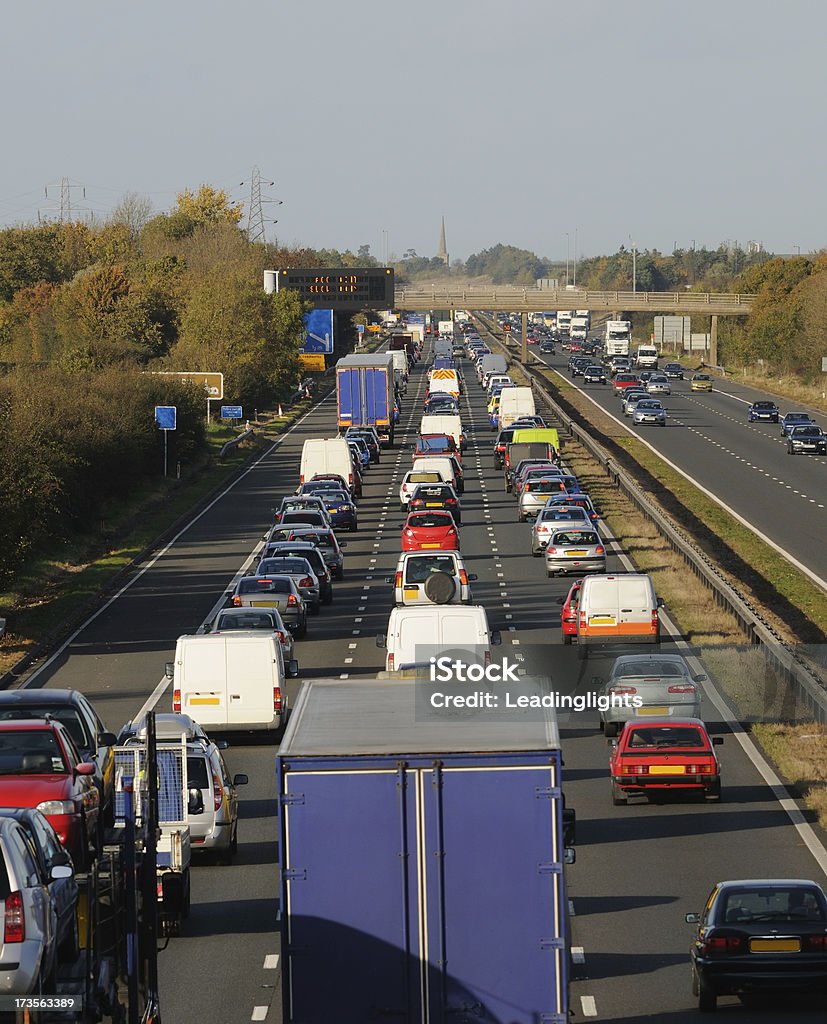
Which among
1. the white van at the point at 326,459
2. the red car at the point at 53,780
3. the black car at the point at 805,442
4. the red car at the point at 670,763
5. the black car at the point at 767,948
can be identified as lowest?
Result: the black car at the point at 805,442

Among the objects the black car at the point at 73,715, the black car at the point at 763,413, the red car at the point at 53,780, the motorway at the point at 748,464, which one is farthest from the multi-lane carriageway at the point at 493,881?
the black car at the point at 763,413

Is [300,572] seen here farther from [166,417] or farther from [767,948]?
[166,417]

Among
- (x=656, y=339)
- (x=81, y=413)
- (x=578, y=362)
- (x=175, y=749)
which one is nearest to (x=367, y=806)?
(x=175, y=749)

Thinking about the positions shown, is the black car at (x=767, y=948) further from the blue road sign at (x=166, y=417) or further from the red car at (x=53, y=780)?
the blue road sign at (x=166, y=417)

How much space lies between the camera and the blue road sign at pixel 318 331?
143 meters

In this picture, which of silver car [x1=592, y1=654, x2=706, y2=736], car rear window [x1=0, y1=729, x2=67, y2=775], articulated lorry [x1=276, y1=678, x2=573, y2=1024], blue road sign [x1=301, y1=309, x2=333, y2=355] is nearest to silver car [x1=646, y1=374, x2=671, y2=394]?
blue road sign [x1=301, y1=309, x2=333, y2=355]

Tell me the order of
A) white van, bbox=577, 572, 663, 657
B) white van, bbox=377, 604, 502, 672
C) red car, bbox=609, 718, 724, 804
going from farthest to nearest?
white van, bbox=577, 572, 663, 657 → white van, bbox=377, 604, 502, 672 → red car, bbox=609, 718, 724, 804

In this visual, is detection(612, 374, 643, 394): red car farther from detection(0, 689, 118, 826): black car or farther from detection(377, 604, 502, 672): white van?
detection(0, 689, 118, 826): black car

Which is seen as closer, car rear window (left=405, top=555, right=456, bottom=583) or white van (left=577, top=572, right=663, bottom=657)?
white van (left=577, top=572, right=663, bottom=657)

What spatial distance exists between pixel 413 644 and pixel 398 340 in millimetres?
152709

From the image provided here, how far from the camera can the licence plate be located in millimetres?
15406

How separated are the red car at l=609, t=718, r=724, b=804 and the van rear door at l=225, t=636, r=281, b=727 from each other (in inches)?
232

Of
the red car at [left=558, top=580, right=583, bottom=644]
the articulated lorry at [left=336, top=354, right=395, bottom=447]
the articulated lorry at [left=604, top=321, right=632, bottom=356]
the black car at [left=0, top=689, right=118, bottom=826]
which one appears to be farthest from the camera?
the articulated lorry at [left=604, top=321, right=632, bottom=356]

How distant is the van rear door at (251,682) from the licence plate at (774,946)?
13370 mm
